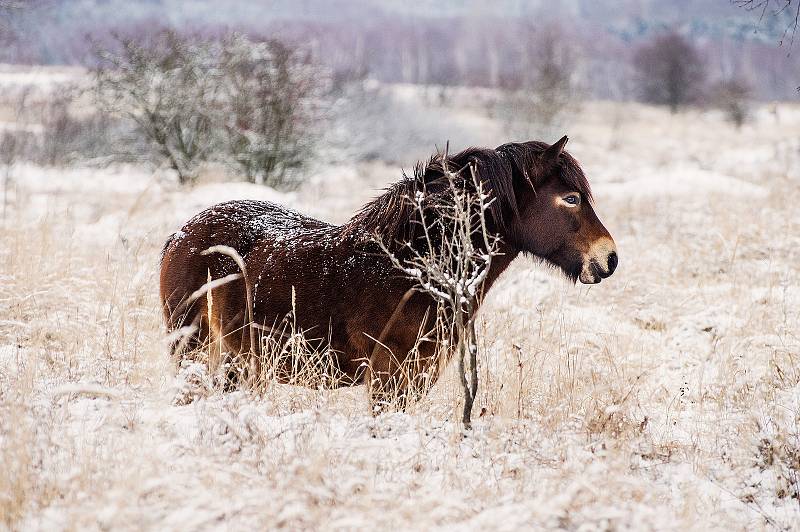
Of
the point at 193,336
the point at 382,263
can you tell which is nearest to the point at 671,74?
the point at 382,263

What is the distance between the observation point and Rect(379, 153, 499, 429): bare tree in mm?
2594

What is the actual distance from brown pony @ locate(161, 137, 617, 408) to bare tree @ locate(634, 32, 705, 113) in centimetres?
5249

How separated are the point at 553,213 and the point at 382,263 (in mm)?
940

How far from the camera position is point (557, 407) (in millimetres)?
2941

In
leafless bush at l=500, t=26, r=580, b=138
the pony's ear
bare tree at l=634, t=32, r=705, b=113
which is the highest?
bare tree at l=634, t=32, r=705, b=113

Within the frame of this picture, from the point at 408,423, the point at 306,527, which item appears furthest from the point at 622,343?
the point at 306,527

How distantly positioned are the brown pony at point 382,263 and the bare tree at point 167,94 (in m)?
10.5

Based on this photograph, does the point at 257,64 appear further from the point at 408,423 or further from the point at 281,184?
the point at 408,423

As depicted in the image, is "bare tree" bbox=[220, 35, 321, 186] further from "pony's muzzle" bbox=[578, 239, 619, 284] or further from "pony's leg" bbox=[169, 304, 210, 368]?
"pony's muzzle" bbox=[578, 239, 619, 284]

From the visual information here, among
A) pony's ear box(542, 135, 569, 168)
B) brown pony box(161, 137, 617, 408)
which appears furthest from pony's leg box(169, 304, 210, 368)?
pony's ear box(542, 135, 569, 168)

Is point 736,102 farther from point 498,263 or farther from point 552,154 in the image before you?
point 498,263

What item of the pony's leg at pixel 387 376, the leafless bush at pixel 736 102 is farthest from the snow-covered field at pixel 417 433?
the leafless bush at pixel 736 102

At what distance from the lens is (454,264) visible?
135 inches

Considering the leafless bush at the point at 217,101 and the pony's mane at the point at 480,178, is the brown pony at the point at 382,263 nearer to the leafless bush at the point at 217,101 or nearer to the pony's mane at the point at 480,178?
the pony's mane at the point at 480,178
